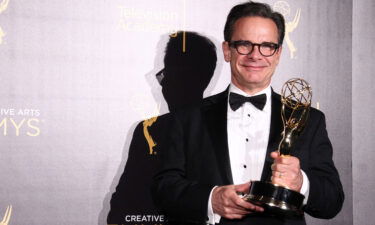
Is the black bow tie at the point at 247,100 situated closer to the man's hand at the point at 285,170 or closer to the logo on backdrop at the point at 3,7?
the man's hand at the point at 285,170

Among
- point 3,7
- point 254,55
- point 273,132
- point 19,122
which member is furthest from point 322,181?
point 3,7

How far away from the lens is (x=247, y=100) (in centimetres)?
186

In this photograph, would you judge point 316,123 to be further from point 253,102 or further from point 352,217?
point 352,217

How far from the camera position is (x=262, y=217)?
5.62ft

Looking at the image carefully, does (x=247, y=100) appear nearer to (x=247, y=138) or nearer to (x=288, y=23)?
(x=247, y=138)

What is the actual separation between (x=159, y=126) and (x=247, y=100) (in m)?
0.76

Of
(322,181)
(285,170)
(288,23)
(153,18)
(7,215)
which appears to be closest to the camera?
(285,170)

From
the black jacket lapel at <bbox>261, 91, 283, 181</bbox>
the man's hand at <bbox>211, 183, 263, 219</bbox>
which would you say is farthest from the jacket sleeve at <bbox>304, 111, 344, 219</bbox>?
the man's hand at <bbox>211, 183, 263, 219</bbox>

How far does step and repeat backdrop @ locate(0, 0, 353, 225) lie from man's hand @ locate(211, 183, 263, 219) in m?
0.97

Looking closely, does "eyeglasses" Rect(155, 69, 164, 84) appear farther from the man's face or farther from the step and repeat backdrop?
the man's face

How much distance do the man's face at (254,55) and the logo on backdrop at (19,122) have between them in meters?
1.10

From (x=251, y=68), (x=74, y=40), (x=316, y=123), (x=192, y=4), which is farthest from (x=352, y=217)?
→ (x=74, y=40)

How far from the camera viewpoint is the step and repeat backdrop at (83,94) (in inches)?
88.7

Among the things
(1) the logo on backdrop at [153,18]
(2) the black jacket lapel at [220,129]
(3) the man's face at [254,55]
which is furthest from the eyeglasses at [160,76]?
(3) the man's face at [254,55]
